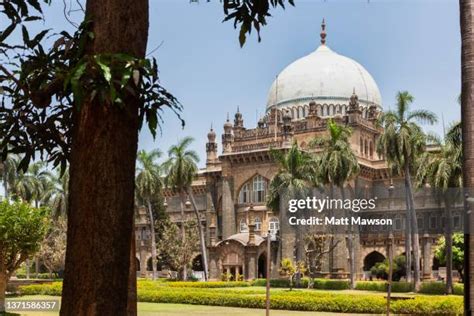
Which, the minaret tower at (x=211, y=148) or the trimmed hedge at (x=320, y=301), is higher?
the minaret tower at (x=211, y=148)

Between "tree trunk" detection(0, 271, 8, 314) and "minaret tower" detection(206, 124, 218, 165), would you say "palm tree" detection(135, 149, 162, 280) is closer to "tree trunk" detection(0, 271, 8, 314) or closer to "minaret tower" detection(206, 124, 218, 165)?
"minaret tower" detection(206, 124, 218, 165)

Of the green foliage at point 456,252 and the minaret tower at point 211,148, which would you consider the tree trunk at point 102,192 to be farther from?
the minaret tower at point 211,148

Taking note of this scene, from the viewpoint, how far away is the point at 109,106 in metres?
4.02

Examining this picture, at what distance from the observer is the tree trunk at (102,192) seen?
3.88 m

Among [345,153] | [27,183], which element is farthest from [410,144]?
[27,183]

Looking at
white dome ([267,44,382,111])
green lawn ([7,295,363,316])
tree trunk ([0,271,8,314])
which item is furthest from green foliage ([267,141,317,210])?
tree trunk ([0,271,8,314])

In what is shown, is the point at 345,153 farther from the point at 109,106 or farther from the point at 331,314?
the point at 109,106

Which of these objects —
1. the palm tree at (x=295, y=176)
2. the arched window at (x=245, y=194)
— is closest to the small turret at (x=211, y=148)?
the arched window at (x=245, y=194)

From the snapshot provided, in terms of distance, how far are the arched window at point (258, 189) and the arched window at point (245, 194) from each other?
2.08 ft

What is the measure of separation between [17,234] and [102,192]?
23328 millimetres

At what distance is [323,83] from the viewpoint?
69000 millimetres

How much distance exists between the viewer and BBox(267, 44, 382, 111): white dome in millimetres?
68500

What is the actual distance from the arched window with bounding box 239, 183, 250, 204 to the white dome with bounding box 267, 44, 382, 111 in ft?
35.7

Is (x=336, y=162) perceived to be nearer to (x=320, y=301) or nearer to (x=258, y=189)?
(x=320, y=301)
